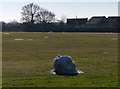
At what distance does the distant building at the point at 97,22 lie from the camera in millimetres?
145000

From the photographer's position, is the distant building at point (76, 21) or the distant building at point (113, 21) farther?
the distant building at point (76, 21)

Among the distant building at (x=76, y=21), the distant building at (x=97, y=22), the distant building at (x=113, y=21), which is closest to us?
the distant building at (x=113, y=21)

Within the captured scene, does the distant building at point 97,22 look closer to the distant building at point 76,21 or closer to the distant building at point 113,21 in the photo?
the distant building at point 113,21

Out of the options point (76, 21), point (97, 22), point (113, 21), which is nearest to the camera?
point (113, 21)

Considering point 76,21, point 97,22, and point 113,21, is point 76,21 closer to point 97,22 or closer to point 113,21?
point 97,22

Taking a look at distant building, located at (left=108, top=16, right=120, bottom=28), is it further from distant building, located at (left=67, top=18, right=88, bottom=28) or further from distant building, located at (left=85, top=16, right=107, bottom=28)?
distant building, located at (left=67, top=18, right=88, bottom=28)

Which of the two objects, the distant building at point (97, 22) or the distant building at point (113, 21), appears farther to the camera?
the distant building at point (97, 22)

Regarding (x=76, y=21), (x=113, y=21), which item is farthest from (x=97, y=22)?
(x=76, y=21)

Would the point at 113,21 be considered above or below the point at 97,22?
above

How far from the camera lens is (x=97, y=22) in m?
148

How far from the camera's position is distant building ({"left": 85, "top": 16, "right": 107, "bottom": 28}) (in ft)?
476

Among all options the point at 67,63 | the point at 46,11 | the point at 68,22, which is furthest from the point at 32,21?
the point at 67,63

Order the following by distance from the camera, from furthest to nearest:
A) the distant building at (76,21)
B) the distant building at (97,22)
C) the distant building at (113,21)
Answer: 1. the distant building at (76,21)
2. the distant building at (97,22)
3. the distant building at (113,21)

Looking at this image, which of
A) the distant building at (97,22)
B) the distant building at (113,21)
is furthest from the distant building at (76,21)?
the distant building at (113,21)
